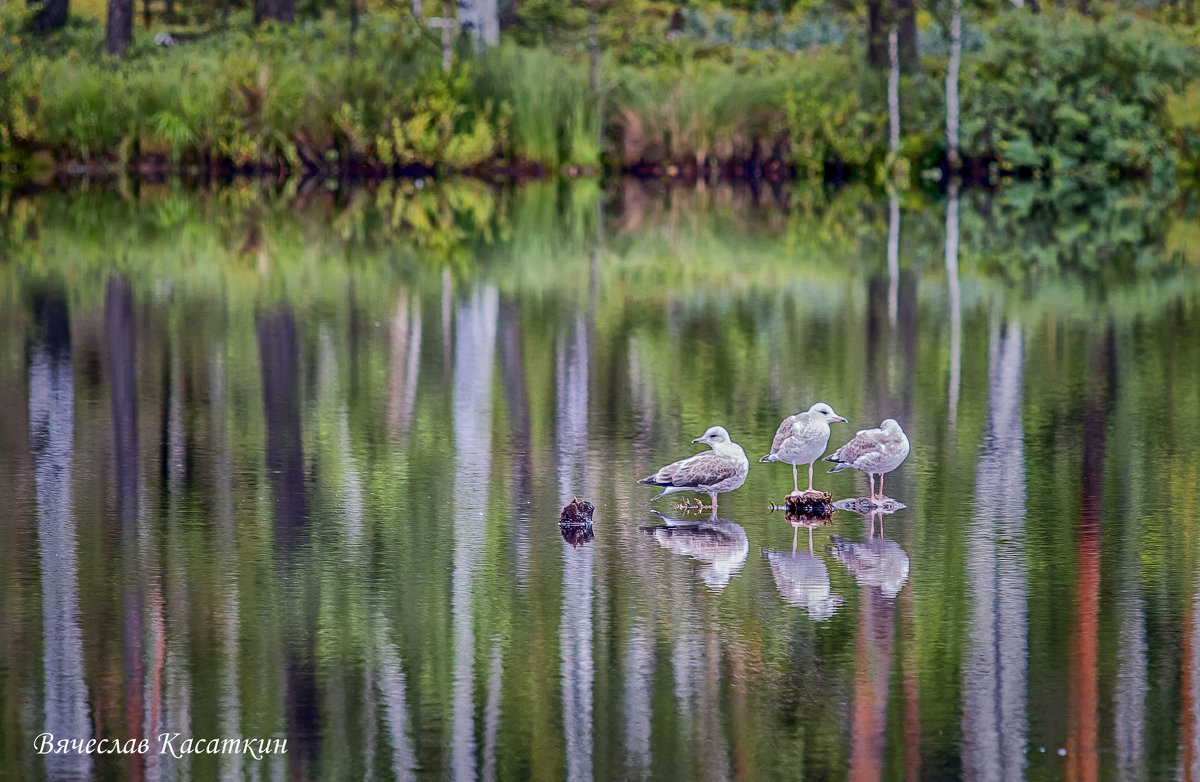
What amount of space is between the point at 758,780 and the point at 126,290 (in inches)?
450

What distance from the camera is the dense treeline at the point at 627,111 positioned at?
28.8m

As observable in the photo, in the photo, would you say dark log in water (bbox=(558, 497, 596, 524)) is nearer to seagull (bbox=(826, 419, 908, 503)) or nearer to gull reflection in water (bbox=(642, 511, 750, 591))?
gull reflection in water (bbox=(642, 511, 750, 591))

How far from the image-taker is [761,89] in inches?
1168

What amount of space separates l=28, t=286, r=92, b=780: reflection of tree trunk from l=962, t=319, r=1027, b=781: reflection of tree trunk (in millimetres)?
2208

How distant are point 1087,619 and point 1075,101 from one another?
23904 millimetres

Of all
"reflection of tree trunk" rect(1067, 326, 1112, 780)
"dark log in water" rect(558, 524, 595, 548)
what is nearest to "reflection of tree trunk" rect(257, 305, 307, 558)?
"dark log in water" rect(558, 524, 595, 548)

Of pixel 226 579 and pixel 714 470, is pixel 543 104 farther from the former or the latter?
pixel 226 579

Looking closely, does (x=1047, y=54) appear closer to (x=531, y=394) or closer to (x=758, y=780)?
(x=531, y=394)

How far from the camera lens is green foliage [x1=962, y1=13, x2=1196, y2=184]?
28641mm

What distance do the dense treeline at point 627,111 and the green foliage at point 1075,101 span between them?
0.11 feet

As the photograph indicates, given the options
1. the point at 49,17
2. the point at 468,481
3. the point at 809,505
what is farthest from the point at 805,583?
the point at 49,17

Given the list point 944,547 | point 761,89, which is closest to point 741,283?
point 944,547

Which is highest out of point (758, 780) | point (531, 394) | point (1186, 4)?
point (1186, 4)

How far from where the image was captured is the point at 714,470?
7516 millimetres
